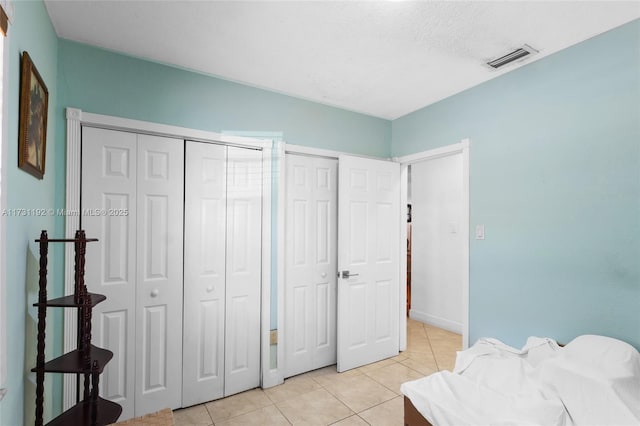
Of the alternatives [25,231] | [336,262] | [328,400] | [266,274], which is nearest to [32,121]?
[25,231]

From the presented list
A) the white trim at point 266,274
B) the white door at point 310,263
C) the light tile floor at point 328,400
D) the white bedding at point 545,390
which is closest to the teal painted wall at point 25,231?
the light tile floor at point 328,400

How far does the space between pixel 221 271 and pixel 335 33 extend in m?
1.89

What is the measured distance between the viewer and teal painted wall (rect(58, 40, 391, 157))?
2.13m

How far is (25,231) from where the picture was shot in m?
1.44

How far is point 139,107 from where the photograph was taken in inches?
90.5

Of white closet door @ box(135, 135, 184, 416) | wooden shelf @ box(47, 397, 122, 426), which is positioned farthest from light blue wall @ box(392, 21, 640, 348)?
wooden shelf @ box(47, 397, 122, 426)

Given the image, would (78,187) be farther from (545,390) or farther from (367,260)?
(545,390)

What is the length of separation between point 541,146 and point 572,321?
1208 millimetres

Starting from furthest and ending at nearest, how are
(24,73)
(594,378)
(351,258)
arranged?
(351,258)
(594,378)
(24,73)

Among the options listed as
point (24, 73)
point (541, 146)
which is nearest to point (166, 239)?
point (24, 73)

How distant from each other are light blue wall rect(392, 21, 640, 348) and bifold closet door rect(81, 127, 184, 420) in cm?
241

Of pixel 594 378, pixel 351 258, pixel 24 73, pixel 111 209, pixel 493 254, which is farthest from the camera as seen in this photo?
pixel 351 258

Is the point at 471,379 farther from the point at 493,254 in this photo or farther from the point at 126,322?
the point at 126,322

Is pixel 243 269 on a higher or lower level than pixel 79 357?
higher
